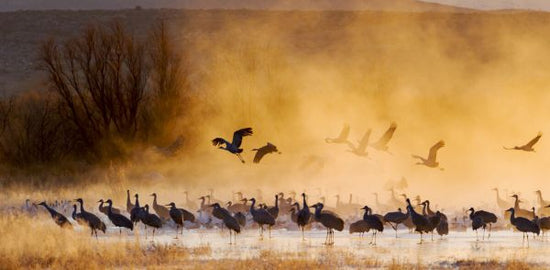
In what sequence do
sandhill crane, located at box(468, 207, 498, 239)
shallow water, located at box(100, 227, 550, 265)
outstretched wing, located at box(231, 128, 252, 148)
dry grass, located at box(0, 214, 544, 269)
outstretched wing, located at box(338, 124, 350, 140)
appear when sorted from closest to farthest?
dry grass, located at box(0, 214, 544, 269)
shallow water, located at box(100, 227, 550, 265)
sandhill crane, located at box(468, 207, 498, 239)
outstretched wing, located at box(231, 128, 252, 148)
outstretched wing, located at box(338, 124, 350, 140)

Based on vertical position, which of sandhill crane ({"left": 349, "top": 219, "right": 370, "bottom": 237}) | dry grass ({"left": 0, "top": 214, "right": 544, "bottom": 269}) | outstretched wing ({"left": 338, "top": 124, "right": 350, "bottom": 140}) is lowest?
dry grass ({"left": 0, "top": 214, "right": 544, "bottom": 269})

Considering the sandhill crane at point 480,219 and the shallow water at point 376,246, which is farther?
the sandhill crane at point 480,219

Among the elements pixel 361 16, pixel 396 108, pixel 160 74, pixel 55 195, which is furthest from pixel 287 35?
pixel 55 195

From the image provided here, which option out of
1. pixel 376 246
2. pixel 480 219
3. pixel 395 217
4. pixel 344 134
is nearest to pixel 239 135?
pixel 395 217

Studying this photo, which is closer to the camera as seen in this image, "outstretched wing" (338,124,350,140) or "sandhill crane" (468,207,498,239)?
"sandhill crane" (468,207,498,239)

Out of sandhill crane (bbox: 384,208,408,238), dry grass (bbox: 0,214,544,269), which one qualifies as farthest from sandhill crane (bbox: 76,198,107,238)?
sandhill crane (bbox: 384,208,408,238)

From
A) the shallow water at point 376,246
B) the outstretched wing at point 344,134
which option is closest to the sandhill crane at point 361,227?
the shallow water at point 376,246

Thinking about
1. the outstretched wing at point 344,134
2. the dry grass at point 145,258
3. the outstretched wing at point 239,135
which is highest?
the outstretched wing at point 344,134

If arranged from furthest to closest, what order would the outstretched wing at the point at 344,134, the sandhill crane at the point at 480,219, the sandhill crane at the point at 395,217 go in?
the outstretched wing at the point at 344,134
the sandhill crane at the point at 395,217
the sandhill crane at the point at 480,219

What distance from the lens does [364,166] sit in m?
34.0

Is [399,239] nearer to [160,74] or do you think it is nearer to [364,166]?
[364,166]

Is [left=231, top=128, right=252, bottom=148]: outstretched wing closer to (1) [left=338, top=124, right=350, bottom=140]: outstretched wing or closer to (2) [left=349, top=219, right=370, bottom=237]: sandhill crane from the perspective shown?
(2) [left=349, top=219, right=370, bottom=237]: sandhill crane

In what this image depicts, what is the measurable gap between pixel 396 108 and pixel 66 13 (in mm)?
66250

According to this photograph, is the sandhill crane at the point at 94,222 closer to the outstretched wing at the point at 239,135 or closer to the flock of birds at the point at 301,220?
the flock of birds at the point at 301,220
